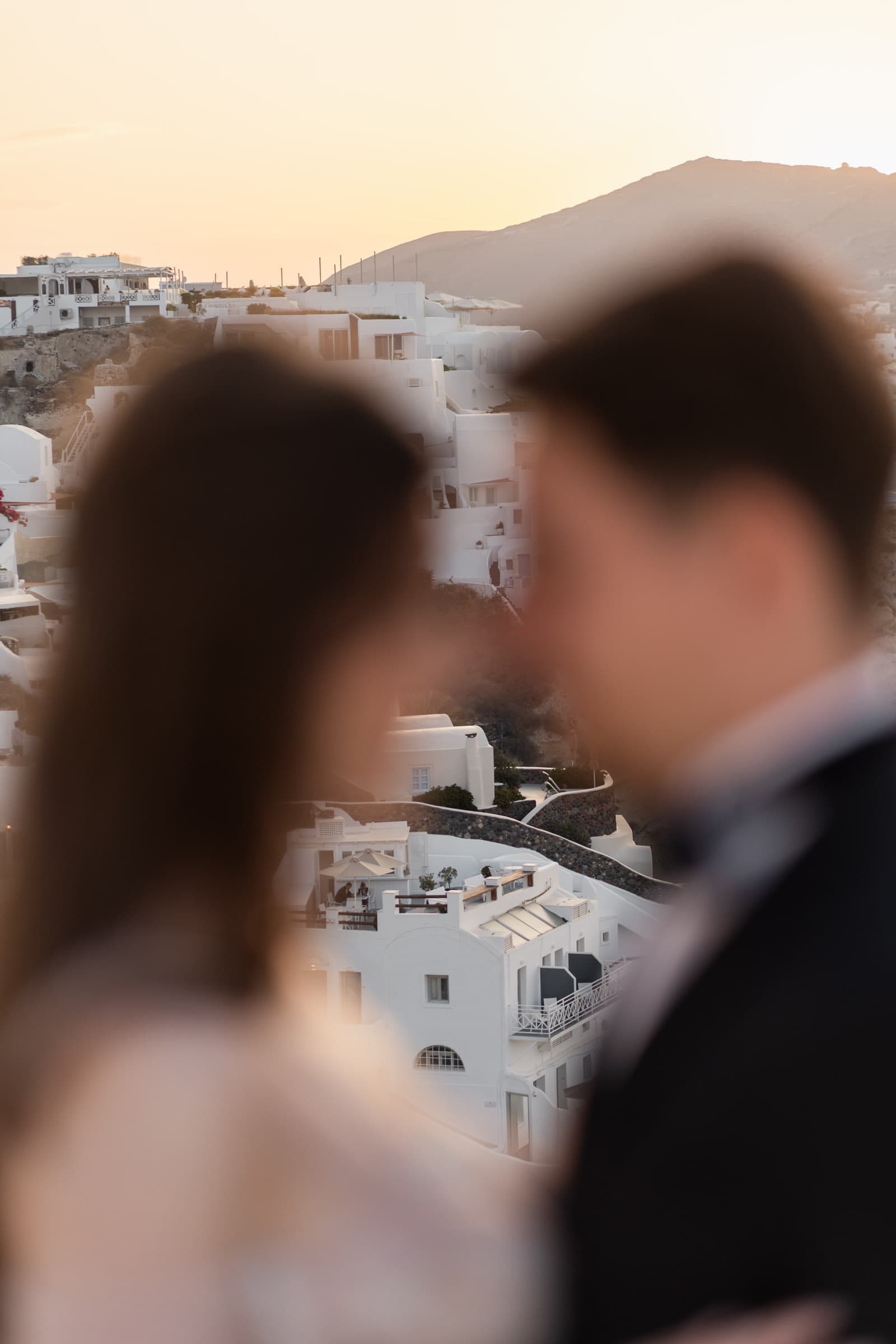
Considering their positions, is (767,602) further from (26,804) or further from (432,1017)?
(432,1017)

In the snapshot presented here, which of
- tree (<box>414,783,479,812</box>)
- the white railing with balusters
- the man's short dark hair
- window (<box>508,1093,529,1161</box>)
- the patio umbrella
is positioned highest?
the man's short dark hair

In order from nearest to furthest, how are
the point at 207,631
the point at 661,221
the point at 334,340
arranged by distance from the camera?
the point at 207,631 → the point at 334,340 → the point at 661,221

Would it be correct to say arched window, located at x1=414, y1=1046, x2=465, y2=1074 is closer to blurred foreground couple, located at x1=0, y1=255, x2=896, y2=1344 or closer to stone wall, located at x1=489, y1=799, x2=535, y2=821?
stone wall, located at x1=489, y1=799, x2=535, y2=821

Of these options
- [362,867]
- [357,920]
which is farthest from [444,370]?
[357,920]

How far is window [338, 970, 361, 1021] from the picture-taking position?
1159 cm

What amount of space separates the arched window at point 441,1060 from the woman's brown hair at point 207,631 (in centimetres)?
1026

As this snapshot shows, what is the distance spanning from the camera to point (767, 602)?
1358 mm

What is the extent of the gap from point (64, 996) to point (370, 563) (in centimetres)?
39

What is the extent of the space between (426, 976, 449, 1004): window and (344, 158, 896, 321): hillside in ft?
267

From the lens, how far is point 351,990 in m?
11.7

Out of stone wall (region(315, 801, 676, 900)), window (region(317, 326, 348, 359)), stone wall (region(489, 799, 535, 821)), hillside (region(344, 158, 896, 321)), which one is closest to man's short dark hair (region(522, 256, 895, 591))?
stone wall (region(315, 801, 676, 900))

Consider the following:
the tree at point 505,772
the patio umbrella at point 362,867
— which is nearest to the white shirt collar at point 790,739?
the patio umbrella at point 362,867

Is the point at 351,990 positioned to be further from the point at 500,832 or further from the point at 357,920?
the point at 500,832

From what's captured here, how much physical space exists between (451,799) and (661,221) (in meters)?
87.1
